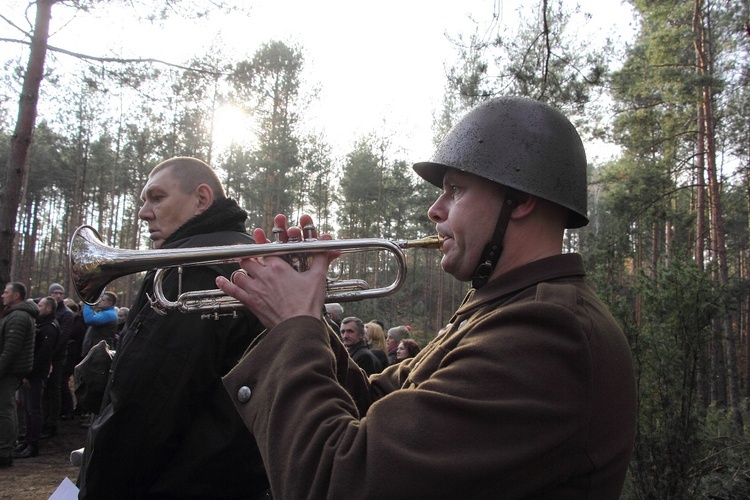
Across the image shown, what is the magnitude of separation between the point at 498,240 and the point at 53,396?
31.7ft

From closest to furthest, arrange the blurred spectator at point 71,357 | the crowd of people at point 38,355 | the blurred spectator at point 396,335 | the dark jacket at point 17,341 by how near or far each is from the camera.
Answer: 1. the dark jacket at point 17,341
2. the crowd of people at point 38,355
3. the blurred spectator at point 396,335
4. the blurred spectator at point 71,357

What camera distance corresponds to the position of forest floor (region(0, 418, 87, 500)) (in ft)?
20.9

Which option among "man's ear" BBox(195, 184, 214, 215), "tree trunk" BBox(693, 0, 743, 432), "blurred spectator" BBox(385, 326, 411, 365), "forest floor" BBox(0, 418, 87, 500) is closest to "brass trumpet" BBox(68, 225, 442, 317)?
"man's ear" BBox(195, 184, 214, 215)

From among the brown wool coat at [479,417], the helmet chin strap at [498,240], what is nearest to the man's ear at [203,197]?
the brown wool coat at [479,417]

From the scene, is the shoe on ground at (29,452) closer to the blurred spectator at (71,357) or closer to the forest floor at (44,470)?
the forest floor at (44,470)

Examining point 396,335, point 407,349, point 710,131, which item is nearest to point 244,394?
point 407,349

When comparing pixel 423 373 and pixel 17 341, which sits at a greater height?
pixel 423 373

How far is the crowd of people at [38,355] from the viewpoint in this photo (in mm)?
7266

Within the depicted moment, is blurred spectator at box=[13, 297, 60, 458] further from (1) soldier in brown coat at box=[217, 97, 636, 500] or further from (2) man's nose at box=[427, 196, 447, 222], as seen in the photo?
(2) man's nose at box=[427, 196, 447, 222]

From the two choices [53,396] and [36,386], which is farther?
[53,396]

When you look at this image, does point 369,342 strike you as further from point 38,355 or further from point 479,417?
point 479,417

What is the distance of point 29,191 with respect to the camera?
31.2 meters

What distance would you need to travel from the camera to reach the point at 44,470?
7348 mm

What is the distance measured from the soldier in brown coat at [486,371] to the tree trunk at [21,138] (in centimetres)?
861
